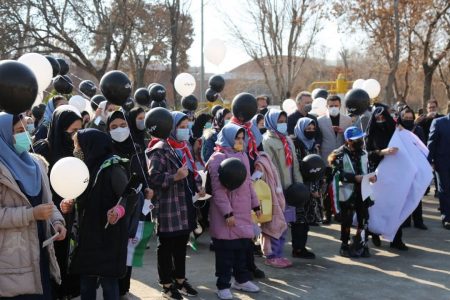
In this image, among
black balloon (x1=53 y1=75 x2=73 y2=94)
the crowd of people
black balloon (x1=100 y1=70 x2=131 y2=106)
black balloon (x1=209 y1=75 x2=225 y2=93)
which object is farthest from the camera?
black balloon (x1=209 y1=75 x2=225 y2=93)

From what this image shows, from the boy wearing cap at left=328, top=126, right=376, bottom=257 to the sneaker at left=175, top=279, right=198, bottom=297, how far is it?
2481 mm

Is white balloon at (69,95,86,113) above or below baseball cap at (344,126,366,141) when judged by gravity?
above

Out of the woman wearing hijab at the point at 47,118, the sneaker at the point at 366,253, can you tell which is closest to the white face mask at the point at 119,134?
the woman wearing hijab at the point at 47,118

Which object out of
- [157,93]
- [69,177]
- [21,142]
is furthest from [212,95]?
[21,142]

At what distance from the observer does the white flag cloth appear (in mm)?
7348

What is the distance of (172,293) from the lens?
17.5ft

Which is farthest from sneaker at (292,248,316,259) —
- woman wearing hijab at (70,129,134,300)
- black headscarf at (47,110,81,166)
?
black headscarf at (47,110,81,166)

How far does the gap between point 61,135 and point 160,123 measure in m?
0.95

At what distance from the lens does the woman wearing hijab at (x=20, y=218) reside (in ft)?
10.9

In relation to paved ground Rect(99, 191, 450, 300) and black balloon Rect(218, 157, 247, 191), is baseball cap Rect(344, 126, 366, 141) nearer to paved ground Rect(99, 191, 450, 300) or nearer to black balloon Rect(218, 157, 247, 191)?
paved ground Rect(99, 191, 450, 300)

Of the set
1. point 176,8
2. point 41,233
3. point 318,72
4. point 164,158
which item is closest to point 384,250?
point 164,158

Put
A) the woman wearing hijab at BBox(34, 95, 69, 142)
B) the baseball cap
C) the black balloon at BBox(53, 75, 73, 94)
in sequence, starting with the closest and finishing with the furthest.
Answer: the woman wearing hijab at BBox(34, 95, 69, 142) < the baseball cap < the black balloon at BBox(53, 75, 73, 94)

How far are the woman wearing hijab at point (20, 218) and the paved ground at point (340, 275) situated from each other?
83.7 inches

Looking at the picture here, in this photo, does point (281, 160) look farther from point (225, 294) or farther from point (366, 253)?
point (225, 294)
